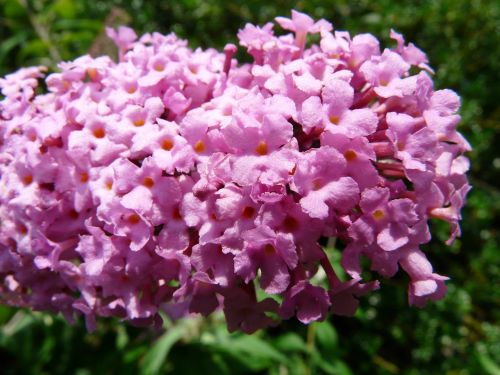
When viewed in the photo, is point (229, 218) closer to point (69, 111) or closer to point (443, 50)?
point (69, 111)

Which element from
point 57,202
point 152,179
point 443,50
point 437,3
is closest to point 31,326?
point 57,202

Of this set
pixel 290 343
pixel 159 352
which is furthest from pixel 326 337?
pixel 159 352

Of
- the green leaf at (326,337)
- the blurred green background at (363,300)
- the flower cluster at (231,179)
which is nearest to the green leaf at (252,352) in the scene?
the blurred green background at (363,300)

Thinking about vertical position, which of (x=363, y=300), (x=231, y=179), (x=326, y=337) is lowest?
(x=363, y=300)

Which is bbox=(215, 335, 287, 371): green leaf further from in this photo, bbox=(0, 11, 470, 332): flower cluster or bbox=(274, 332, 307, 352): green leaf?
bbox=(0, 11, 470, 332): flower cluster

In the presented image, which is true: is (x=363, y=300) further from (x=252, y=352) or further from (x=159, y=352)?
(x=159, y=352)

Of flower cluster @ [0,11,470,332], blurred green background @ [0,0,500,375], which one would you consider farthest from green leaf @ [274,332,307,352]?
flower cluster @ [0,11,470,332]
